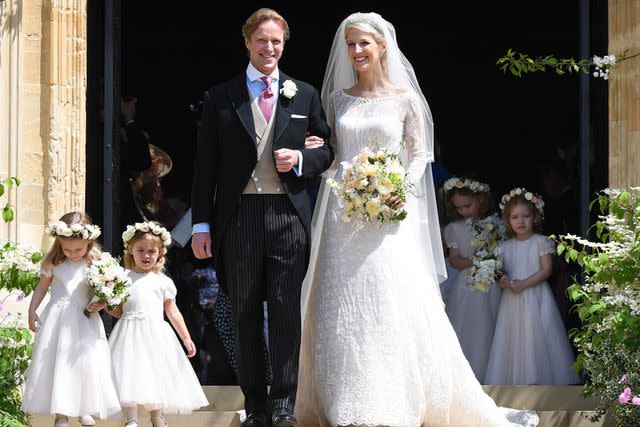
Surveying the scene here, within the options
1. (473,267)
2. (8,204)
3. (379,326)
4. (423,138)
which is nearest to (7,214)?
(8,204)

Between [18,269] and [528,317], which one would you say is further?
[528,317]

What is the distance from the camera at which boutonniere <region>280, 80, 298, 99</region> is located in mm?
7789

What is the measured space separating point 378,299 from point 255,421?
100 cm

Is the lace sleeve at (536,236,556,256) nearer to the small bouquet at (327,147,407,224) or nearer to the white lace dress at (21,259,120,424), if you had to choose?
the small bouquet at (327,147,407,224)

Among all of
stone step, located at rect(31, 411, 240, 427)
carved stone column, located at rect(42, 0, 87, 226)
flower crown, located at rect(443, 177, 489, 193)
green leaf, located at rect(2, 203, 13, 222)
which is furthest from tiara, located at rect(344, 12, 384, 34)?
flower crown, located at rect(443, 177, 489, 193)

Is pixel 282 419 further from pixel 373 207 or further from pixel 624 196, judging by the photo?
pixel 624 196

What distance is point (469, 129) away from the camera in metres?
13.1

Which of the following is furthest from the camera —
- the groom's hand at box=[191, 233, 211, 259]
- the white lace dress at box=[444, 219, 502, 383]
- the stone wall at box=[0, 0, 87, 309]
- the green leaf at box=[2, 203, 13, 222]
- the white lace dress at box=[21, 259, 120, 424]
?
the white lace dress at box=[444, 219, 502, 383]

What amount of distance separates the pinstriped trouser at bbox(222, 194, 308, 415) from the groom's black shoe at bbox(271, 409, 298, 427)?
12cm

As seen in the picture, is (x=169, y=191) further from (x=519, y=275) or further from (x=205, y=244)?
(x=205, y=244)

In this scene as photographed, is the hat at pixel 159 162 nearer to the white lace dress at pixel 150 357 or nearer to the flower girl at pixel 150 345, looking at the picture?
the flower girl at pixel 150 345

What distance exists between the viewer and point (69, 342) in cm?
827

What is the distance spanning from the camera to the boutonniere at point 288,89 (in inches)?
307

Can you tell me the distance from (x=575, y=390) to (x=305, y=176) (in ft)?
10.1
